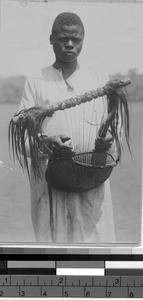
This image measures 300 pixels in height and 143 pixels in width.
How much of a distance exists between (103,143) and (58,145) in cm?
10

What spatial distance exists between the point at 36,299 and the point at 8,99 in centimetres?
45

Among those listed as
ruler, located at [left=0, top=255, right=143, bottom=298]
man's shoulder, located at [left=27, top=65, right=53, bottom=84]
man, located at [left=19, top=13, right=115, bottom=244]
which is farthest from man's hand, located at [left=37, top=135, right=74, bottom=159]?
ruler, located at [left=0, top=255, right=143, bottom=298]

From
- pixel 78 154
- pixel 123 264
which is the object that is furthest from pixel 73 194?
pixel 123 264

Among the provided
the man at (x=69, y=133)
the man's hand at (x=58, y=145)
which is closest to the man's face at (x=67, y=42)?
the man at (x=69, y=133)

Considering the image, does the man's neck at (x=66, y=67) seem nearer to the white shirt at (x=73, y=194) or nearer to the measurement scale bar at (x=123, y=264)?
the white shirt at (x=73, y=194)

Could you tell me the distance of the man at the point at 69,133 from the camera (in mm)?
1106

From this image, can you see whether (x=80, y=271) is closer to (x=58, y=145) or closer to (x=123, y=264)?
(x=123, y=264)

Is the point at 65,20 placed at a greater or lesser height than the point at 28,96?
greater

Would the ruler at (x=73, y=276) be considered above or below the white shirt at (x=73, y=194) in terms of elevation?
below

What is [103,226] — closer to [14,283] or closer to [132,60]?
[14,283]

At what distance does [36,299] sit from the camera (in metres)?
1.11

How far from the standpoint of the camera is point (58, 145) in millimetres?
1111

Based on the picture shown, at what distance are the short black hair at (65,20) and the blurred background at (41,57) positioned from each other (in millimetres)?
10

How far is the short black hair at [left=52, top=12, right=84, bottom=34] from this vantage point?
110 centimetres
